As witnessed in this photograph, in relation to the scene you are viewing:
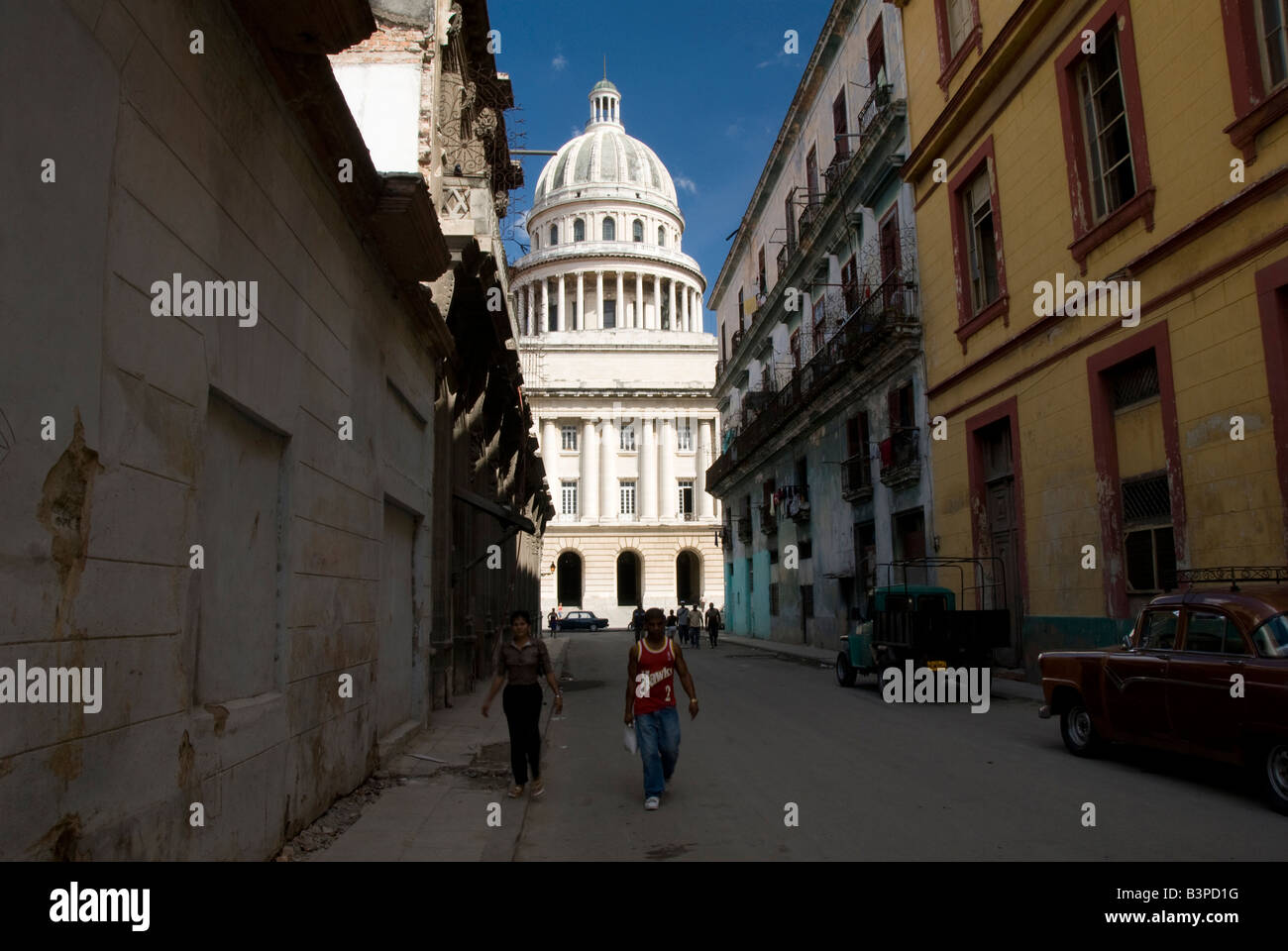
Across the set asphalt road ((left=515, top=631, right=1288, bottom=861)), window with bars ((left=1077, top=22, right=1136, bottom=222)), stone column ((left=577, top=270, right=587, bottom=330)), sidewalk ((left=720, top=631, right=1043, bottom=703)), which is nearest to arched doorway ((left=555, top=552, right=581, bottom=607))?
stone column ((left=577, top=270, right=587, bottom=330))

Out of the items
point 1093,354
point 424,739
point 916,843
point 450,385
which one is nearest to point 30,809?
point 916,843

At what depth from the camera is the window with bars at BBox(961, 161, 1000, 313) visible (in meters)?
18.8

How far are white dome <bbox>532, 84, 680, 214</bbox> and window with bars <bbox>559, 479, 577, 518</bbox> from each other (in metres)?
30.1

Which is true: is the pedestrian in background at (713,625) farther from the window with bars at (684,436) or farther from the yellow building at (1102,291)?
the window with bars at (684,436)

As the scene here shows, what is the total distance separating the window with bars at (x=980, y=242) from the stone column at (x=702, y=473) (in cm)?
5070

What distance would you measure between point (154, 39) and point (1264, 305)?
11.5m

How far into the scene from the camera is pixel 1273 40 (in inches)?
440

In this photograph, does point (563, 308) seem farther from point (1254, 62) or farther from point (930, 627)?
point (1254, 62)

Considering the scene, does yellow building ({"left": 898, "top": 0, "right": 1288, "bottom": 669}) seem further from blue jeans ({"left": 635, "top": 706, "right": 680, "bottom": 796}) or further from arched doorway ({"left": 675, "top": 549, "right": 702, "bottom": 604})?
arched doorway ({"left": 675, "top": 549, "right": 702, "bottom": 604})

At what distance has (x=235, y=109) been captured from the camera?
18.0ft

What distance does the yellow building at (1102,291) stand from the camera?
11492 mm

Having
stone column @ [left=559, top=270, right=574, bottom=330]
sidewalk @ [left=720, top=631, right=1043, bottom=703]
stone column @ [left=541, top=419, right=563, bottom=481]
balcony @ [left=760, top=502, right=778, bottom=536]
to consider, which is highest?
stone column @ [left=559, top=270, right=574, bottom=330]

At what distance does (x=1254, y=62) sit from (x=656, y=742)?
10.4 metres
